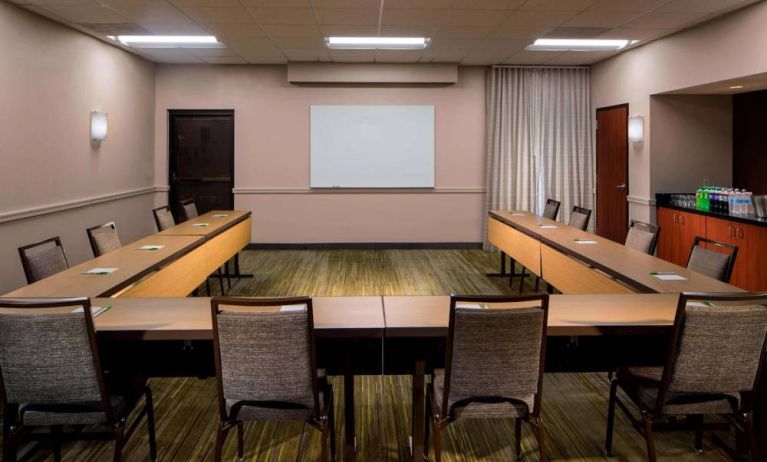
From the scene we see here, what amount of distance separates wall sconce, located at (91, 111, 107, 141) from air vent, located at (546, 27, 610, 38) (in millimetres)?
4656

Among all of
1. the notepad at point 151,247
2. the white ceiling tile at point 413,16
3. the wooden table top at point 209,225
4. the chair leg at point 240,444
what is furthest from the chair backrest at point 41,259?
the white ceiling tile at point 413,16

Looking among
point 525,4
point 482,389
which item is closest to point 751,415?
point 482,389

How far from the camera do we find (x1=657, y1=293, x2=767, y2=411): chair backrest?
2.05 m

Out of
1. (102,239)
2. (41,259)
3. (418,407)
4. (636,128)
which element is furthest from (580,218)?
(41,259)

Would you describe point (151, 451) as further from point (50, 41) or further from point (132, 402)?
point (50, 41)

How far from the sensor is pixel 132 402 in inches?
89.8

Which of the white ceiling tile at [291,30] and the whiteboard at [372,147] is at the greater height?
the white ceiling tile at [291,30]

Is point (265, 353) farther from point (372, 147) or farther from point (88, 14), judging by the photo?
point (372, 147)

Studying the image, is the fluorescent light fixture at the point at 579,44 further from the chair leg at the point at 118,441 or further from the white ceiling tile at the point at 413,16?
the chair leg at the point at 118,441

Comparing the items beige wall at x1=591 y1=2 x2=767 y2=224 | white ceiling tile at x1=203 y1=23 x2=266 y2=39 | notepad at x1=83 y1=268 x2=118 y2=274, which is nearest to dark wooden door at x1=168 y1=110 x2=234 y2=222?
white ceiling tile at x1=203 y1=23 x2=266 y2=39

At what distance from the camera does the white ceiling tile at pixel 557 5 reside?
4605 millimetres

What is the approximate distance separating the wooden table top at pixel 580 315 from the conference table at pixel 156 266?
1.48 metres

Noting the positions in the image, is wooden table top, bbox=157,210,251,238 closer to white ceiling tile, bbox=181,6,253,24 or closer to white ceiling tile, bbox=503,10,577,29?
white ceiling tile, bbox=181,6,253,24

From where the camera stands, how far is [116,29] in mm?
5637
